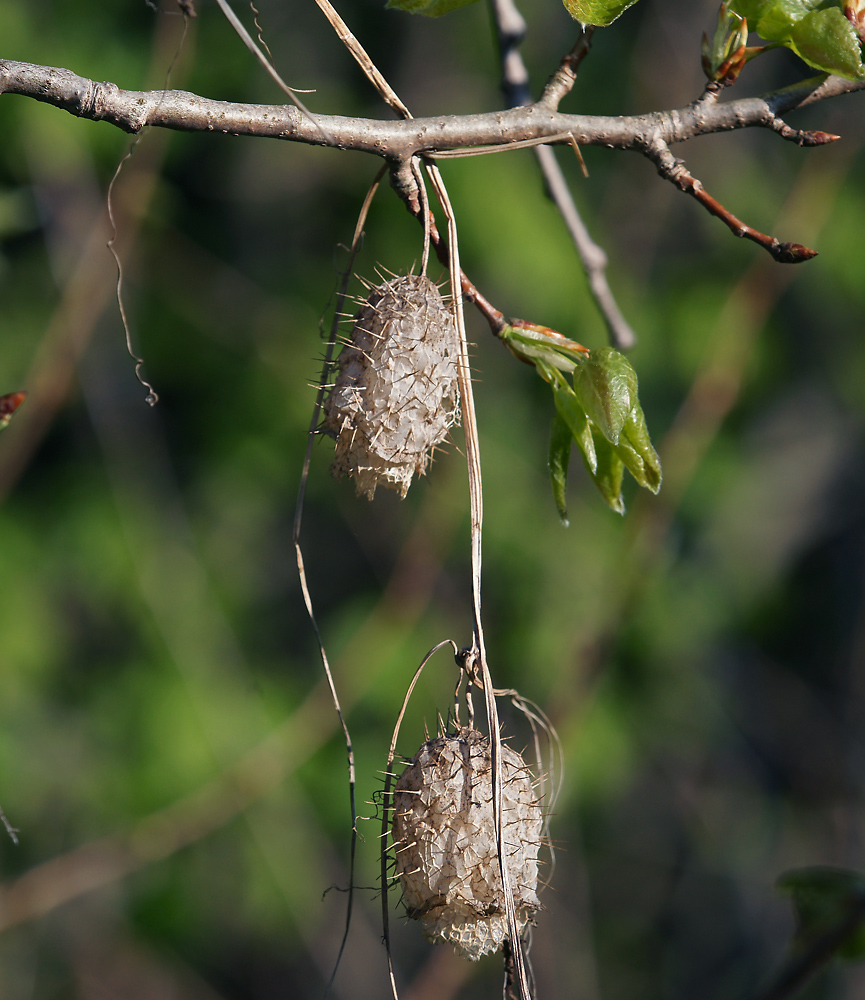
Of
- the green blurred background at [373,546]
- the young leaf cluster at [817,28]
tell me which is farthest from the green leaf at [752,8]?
the green blurred background at [373,546]

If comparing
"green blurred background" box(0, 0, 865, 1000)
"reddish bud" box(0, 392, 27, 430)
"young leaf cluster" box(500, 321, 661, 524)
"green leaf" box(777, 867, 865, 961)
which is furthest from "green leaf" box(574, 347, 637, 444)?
"green blurred background" box(0, 0, 865, 1000)

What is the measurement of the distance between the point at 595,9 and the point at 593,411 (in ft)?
1.46

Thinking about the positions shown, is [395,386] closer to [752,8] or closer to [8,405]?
[8,405]

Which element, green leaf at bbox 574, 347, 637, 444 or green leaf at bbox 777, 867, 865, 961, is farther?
green leaf at bbox 777, 867, 865, 961

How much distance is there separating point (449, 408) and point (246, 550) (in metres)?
2.65

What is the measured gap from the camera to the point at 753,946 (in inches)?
143

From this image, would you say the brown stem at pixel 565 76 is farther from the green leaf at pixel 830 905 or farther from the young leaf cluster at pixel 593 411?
the green leaf at pixel 830 905

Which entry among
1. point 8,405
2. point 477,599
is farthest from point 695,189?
point 8,405

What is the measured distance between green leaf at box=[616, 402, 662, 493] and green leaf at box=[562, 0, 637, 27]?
1.42 feet

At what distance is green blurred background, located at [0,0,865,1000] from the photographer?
9.63ft

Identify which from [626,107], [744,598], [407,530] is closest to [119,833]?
[407,530]

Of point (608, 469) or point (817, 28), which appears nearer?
point (817, 28)

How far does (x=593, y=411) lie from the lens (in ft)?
2.98

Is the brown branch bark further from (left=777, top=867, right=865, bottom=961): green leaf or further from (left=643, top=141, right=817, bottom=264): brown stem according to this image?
(left=777, top=867, right=865, bottom=961): green leaf
